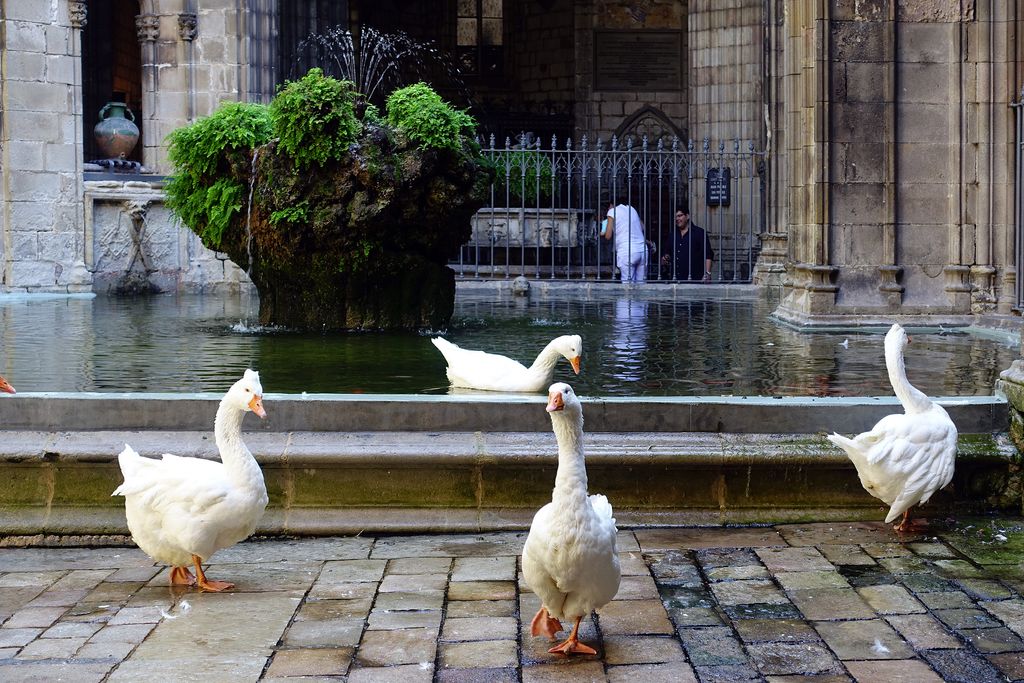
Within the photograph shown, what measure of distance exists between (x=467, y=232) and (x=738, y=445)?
5.43 meters

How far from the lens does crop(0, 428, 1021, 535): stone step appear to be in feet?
20.5

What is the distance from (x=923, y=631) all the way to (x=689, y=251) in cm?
1520

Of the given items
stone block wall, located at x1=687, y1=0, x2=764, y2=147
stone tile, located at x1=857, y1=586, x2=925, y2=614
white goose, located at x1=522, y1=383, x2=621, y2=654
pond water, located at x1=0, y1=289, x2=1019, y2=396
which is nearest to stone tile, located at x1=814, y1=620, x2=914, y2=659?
stone tile, located at x1=857, y1=586, x2=925, y2=614

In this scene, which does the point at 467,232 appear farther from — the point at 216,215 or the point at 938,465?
the point at 938,465

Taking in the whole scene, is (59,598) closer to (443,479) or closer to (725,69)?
(443,479)

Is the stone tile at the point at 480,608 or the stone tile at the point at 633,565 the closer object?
the stone tile at the point at 480,608

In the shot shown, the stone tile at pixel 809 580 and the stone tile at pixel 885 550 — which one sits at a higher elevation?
the stone tile at pixel 885 550

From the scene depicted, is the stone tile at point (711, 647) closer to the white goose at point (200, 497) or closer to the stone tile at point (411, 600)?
the stone tile at point (411, 600)

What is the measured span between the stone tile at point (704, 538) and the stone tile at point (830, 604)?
0.71 m

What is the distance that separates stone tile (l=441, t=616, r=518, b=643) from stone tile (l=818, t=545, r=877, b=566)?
4.86 ft

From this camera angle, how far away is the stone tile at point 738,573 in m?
5.50

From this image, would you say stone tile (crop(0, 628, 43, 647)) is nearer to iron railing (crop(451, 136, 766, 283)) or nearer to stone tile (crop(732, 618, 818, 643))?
stone tile (crop(732, 618, 818, 643))

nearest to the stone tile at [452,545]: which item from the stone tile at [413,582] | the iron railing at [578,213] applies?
the stone tile at [413,582]

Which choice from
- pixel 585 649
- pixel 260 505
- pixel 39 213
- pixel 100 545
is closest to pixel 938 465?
pixel 585 649
